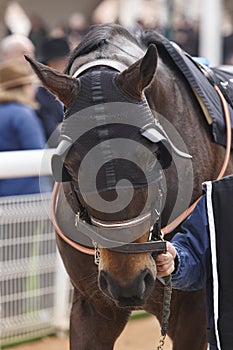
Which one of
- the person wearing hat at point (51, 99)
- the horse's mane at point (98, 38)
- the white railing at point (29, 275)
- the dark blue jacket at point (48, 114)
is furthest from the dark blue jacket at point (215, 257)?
the dark blue jacket at point (48, 114)

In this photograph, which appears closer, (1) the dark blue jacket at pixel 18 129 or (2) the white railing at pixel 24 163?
(2) the white railing at pixel 24 163

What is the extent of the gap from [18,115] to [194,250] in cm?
296


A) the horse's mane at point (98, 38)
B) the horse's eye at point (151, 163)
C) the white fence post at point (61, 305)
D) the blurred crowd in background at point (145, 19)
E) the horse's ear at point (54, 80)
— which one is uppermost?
the horse's mane at point (98, 38)

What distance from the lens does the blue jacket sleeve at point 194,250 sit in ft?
9.45

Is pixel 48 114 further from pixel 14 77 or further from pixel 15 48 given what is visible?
pixel 15 48

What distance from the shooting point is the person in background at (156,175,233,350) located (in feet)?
9.24

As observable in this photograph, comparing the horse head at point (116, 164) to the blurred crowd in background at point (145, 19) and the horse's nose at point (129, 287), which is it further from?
the blurred crowd in background at point (145, 19)

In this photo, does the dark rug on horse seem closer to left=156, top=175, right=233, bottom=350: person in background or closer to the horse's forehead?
the horse's forehead

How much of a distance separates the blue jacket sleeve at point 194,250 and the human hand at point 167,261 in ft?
0.14

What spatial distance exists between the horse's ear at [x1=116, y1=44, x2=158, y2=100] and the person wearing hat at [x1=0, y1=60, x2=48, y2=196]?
8.30 feet

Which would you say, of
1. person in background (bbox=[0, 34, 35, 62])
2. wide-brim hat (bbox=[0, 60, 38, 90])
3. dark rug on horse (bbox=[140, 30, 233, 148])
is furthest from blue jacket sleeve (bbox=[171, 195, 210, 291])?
person in background (bbox=[0, 34, 35, 62])

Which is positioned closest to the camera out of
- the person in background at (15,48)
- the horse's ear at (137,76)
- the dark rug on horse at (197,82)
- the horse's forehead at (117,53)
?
the horse's ear at (137,76)

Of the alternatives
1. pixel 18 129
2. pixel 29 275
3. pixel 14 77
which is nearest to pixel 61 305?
pixel 29 275

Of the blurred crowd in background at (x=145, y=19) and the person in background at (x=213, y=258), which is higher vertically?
the person in background at (x=213, y=258)
